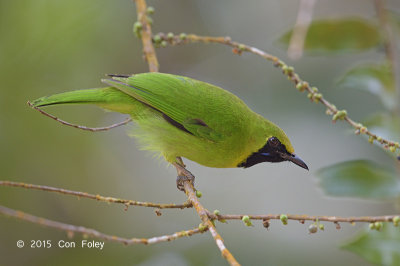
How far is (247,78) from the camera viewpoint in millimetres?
4977

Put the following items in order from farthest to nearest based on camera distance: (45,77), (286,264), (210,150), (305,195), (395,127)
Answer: (305,195)
(45,77)
(286,264)
(210,150)
(395,127)

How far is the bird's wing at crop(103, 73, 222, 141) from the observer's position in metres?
3.45

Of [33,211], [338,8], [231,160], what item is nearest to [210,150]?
[231,160]

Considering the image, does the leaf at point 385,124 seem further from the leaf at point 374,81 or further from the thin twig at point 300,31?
the thin twig at point 300,31

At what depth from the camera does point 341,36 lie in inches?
130

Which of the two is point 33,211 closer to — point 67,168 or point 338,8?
point 67,168

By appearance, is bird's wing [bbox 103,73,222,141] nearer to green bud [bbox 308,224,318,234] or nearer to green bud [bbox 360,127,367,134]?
green bud [bbox 360,127,367,134]

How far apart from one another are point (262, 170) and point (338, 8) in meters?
2.27

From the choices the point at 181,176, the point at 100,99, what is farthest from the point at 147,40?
the point at 181,176

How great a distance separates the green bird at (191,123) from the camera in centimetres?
346

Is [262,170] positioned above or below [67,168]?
below

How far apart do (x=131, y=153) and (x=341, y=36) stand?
8.91 feet

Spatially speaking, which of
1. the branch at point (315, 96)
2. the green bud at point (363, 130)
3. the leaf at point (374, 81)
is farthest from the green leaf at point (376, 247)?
the leaf at point (374, 81)

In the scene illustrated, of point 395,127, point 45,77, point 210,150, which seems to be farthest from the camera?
point 45,77
